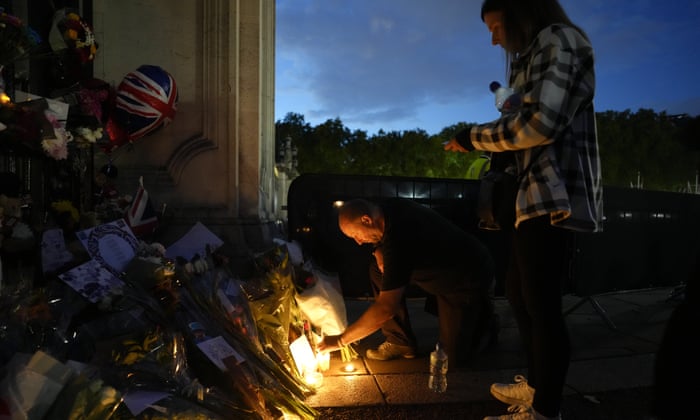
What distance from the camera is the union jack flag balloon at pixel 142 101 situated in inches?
139

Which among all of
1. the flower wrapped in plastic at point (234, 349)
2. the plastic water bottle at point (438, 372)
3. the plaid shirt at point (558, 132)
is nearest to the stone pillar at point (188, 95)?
the flower wrapped in plastic at point (234, 349)

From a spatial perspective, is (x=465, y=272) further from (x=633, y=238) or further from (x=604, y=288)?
(x=633, y=238)

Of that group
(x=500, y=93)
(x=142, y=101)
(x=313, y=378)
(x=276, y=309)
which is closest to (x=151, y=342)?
(x=276, y=309)

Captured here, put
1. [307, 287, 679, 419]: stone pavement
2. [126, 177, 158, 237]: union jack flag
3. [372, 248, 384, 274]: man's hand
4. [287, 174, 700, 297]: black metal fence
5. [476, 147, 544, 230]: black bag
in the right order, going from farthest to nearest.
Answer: [287, 174, 700, 297]: black metal fence → [126, 177, 158, 237]: union jack flag → [372, 248, 384, 274]: man's hand → [307, 287, 679, 419]: stone pavement → [476, 147, 544, 230]: black bag

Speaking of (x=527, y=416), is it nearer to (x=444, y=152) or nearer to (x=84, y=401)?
(x=84, y=401)

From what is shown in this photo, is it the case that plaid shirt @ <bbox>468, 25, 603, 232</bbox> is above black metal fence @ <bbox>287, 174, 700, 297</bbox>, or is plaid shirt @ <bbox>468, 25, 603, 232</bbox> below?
above

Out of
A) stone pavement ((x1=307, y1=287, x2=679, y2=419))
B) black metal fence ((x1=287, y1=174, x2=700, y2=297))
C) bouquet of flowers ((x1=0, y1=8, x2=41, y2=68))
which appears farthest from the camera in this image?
black metal fence ((x1=287, y1=174, x2=700, y2=297))

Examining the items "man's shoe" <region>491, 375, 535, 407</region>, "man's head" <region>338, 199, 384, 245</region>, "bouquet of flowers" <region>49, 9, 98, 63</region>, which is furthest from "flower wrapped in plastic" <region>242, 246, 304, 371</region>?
"bouquet of flowers" <region>49, 9, 98, 63</region>

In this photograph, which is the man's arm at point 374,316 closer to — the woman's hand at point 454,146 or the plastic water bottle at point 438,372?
the plastic water bottle at point 438,372

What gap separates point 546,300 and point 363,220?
1.18 metres

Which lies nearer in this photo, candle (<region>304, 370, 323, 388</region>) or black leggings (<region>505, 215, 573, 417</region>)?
black leggings (<region>505, 215, 573, 417</region>)

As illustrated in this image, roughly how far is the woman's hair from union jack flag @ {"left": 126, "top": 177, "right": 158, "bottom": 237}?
9.41 feet

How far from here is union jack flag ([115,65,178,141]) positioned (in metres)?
3.53

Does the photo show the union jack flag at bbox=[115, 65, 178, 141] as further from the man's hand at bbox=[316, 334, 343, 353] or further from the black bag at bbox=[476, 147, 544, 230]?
the black bag at bbox=[476, 147, 544, 230]
